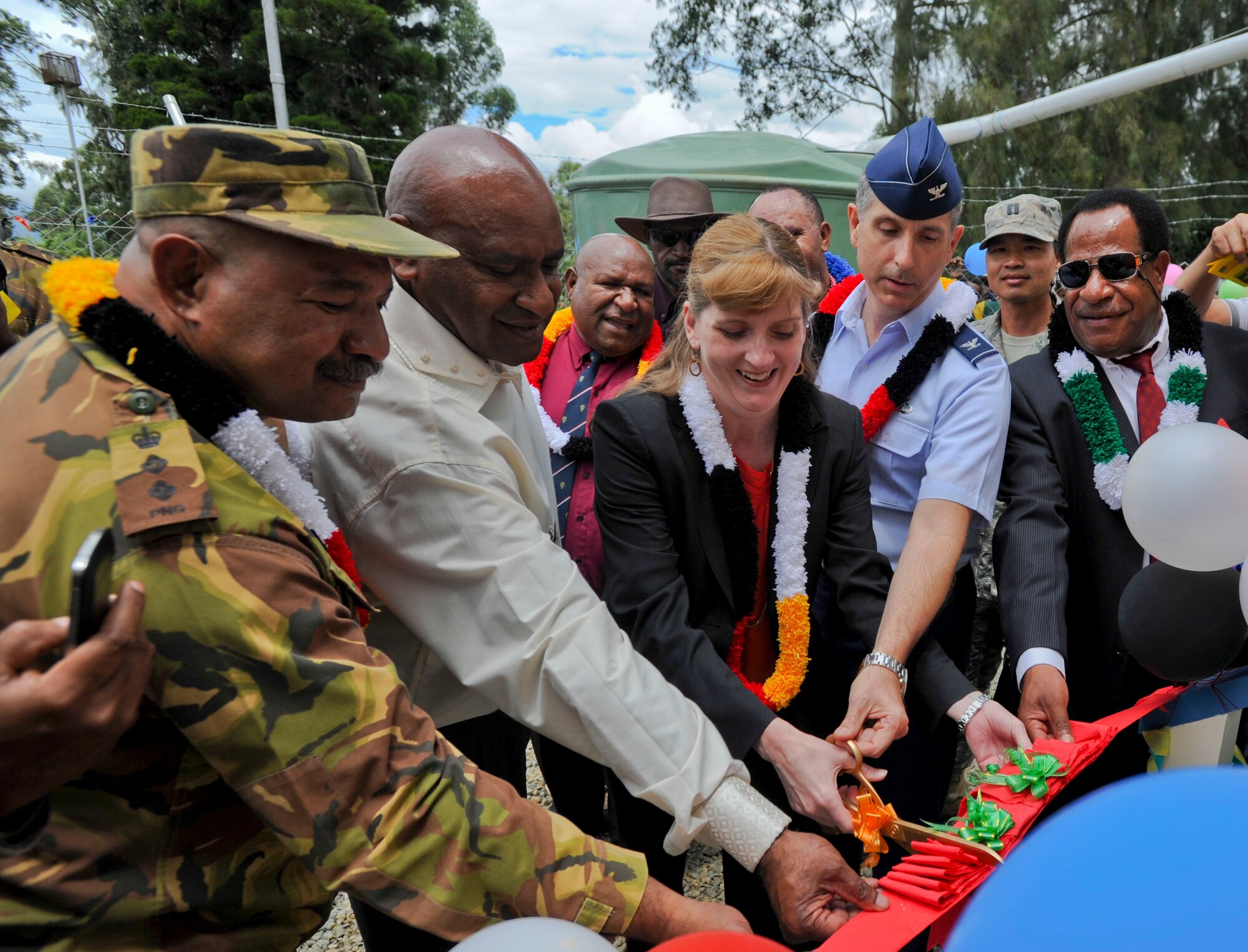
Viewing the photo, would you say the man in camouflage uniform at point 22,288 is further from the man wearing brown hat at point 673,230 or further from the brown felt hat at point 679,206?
the brown felt hat at point 679,206

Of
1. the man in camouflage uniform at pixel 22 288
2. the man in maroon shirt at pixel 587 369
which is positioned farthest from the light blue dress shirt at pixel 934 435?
the man in camouflage uniform at pixel 22 288

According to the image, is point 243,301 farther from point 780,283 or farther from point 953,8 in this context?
point 953,8

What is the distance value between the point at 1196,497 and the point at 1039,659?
620 mm

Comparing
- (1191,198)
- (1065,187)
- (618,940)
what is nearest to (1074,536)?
(618,940)

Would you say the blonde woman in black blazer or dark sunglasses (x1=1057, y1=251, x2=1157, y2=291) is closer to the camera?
the blonde woman in black blazer

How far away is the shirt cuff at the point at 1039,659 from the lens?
2.21 metres

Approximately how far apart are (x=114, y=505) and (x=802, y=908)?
1212 mm

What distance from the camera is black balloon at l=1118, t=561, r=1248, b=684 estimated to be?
1.85 meters

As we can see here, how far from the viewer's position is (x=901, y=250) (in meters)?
2.50

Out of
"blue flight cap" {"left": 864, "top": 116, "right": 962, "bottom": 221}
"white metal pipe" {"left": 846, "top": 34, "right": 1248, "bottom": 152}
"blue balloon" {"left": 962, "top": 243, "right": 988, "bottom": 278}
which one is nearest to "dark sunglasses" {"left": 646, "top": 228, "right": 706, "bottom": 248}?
"blue flight cap" {"left": 864, "top": 116, "right": 962, "bottom": 221}

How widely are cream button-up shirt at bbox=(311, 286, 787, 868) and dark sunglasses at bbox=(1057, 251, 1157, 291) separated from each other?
1.75 metres

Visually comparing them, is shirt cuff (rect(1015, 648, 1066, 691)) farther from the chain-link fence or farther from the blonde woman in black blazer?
the chain-link fence

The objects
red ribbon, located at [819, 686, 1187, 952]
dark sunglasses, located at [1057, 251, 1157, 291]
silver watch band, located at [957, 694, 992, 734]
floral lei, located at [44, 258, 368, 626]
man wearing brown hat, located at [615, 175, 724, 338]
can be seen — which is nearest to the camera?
floral lei, located at [44, 258, 368, 626]

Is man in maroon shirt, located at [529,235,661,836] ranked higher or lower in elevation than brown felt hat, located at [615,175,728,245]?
lower
